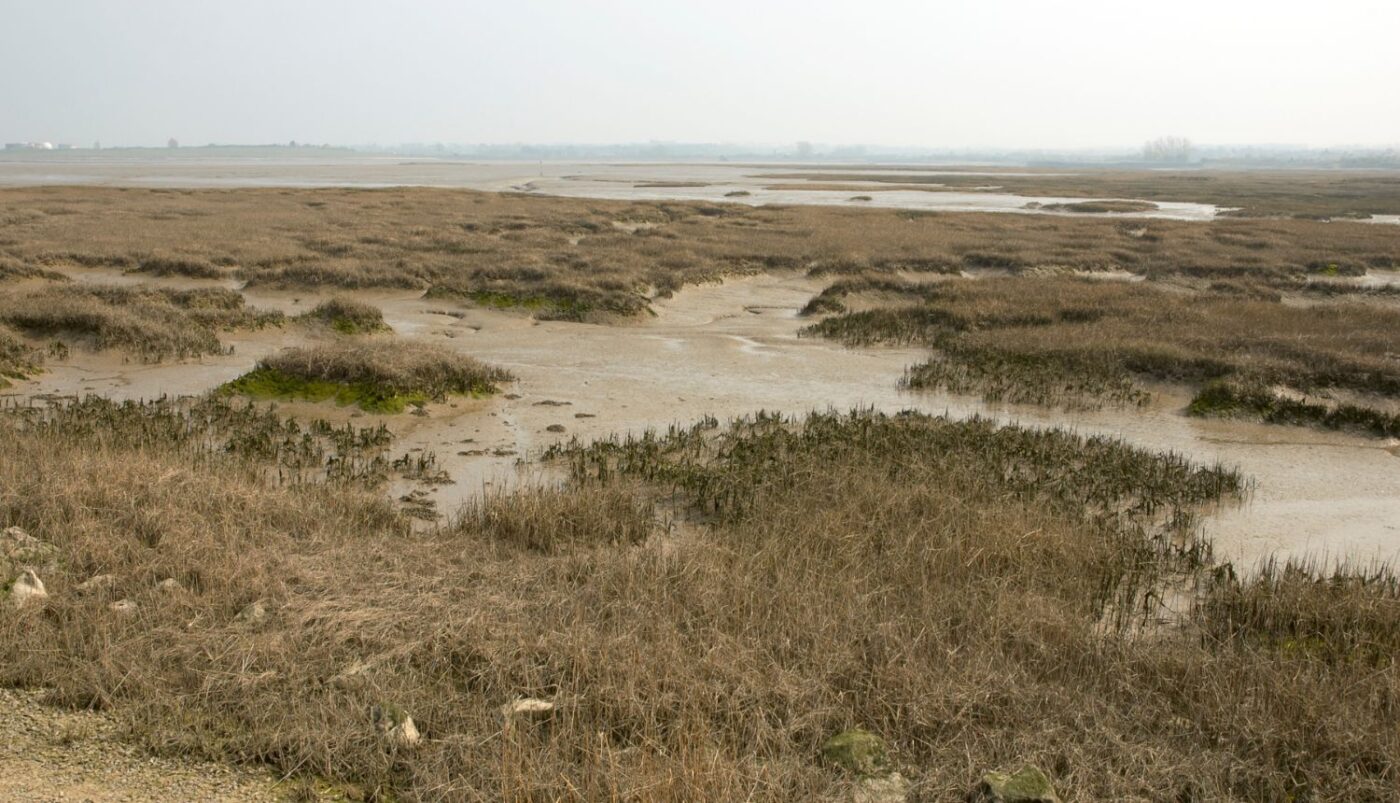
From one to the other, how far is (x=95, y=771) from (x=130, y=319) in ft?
48.0

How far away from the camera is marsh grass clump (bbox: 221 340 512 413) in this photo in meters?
13.7

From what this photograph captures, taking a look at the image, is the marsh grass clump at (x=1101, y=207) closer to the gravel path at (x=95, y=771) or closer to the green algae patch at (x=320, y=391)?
the green algae patch at (x=320, y=391)

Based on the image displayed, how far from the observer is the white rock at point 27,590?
6059 millimetres

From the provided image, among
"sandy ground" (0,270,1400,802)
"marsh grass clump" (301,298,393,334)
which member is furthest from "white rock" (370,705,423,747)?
"marsh grass clump" (301,298,393,334)

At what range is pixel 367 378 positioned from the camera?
13961 mm

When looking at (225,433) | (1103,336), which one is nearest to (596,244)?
(1103,336)

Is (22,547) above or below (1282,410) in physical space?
above

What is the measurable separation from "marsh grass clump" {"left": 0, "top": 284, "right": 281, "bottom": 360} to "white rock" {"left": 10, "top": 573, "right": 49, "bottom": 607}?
36.2ft

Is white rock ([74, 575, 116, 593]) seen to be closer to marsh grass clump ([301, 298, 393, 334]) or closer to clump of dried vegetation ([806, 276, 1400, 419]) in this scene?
clump of dried vegetation ([806, 276, 1400, 419])

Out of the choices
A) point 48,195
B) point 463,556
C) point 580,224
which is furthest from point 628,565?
point 48,195

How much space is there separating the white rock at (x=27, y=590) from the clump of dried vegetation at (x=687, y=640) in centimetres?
10

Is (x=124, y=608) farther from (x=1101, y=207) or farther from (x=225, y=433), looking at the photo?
(x=1101, y=207)

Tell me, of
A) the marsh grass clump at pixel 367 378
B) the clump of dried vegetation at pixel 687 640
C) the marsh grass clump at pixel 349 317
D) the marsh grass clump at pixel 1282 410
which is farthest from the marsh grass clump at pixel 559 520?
the marsh grass clump at pixel 349 317

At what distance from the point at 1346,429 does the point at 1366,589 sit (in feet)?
26.1
